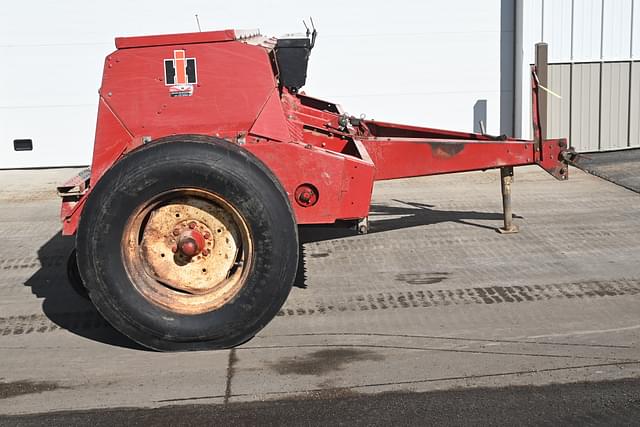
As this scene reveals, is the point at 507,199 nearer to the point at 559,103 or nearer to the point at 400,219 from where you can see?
the point at 400,219

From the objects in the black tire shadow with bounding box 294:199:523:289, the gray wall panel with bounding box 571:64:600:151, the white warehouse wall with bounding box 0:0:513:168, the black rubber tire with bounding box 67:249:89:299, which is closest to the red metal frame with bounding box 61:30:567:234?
the black rubber tire with bounding box 67:249:89:299

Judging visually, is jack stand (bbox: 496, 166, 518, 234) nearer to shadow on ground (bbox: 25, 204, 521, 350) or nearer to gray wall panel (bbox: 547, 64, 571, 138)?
shadow on ground (bbox: 25, 204, 521, 350)

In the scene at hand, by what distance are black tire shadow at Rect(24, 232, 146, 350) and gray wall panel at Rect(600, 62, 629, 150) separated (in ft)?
27.4

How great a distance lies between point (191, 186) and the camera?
4.75 m

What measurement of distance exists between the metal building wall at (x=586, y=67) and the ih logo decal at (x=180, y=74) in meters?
8.05

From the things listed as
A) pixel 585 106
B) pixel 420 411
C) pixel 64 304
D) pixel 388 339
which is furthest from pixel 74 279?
pixel 585 106

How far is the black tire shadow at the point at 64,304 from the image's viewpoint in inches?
209

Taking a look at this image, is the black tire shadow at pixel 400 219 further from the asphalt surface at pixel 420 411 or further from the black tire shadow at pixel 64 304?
the asphalt surface at pixel 420 411

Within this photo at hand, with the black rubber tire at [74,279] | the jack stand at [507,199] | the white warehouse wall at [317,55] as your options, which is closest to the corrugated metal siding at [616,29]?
the white warehouse wall at [317,55]

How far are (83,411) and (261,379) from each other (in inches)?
36.3

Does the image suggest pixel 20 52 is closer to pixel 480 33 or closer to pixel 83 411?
pixel 480 33

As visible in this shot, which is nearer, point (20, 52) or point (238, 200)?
point (238, 200)

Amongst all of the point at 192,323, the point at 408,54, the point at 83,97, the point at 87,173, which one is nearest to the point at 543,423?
the point at 192,323

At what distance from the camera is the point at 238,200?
15.6ft
